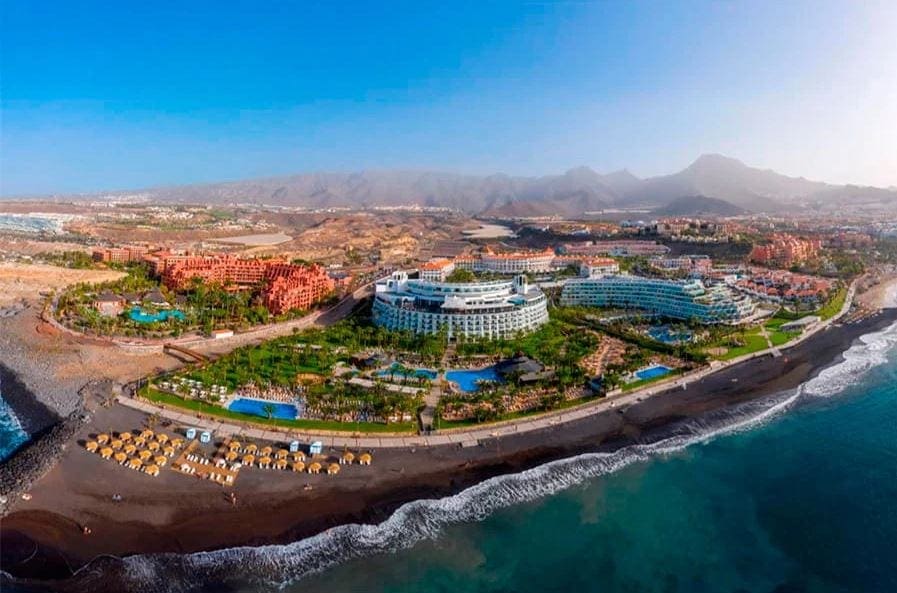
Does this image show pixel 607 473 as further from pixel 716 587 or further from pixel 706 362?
pixel 706 362

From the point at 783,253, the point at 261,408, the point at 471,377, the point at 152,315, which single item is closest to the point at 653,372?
the point at 471,377

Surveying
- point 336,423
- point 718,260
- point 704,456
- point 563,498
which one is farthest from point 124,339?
point 718,260

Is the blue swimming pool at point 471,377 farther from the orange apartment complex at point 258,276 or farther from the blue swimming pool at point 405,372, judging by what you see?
the orange apartment complex at point 258,276

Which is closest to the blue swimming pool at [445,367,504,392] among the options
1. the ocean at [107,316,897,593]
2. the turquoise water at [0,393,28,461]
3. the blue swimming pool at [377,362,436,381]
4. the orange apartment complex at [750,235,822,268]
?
the blue swimming pool at [377,362,436,381]

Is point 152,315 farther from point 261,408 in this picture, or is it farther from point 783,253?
point 783,253

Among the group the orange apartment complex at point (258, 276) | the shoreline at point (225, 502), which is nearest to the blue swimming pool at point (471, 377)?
the shoreline at point (225, 502)

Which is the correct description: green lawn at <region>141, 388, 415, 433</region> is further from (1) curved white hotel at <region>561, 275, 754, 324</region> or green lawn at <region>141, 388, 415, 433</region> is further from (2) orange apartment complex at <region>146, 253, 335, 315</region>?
(1) curved white hotel at <region>561, 275, 754, 324</region>
